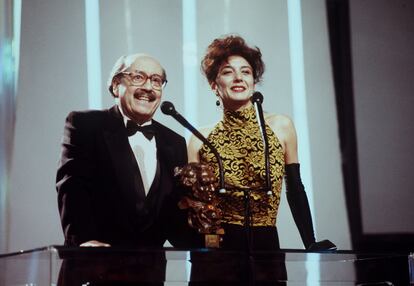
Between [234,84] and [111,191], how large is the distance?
79 cm

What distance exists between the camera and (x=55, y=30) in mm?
3293

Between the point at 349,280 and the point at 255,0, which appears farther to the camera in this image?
the point at 255,0

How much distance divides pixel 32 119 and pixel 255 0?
124 cm

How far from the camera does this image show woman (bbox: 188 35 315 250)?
3.16m

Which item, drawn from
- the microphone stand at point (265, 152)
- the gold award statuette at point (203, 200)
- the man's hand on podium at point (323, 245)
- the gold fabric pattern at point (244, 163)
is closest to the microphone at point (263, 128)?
the microphone stand at point (265, 152)

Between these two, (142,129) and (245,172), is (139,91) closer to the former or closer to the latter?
(142,129)

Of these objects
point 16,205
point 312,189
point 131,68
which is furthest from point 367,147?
point 16,205

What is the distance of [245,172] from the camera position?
3.20m

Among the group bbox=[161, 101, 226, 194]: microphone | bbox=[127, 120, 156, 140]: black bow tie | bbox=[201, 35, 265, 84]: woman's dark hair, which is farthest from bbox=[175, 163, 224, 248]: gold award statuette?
bbox=[201, 35, 265, 84]: woman's dark hair

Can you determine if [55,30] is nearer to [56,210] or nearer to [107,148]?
[107,148]

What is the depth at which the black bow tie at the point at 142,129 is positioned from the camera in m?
3.23

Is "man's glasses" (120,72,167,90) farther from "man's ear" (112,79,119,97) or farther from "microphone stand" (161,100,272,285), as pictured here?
"microphone stand" (161,100,272,285)

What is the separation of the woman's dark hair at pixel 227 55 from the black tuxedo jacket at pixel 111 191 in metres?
0.46

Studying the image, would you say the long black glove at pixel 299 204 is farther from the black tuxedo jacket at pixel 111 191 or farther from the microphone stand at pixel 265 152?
the black tuxedo jacket at pixel 111 191
